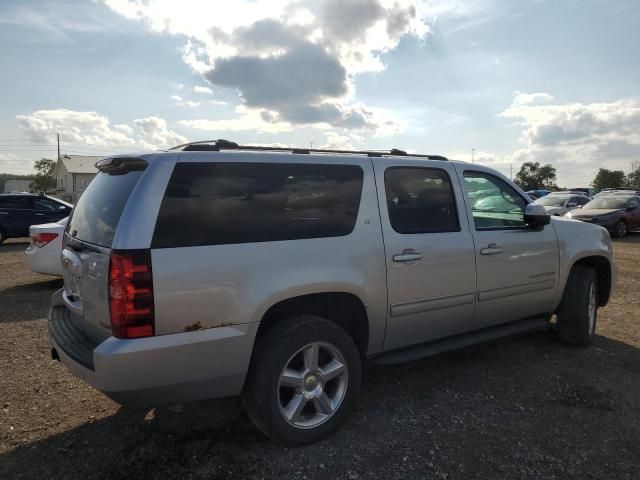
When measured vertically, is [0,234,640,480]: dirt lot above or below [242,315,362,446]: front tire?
below

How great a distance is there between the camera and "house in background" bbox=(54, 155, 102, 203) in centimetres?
5662

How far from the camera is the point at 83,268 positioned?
2887 millimetres

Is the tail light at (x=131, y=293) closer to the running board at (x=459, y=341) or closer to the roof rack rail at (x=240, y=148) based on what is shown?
the roof rack rail at (x=240, y=148)

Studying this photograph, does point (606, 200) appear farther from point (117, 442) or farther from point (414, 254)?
point (117, 442)

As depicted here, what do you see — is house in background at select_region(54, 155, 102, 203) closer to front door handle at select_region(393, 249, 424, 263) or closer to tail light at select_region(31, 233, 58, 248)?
tail light at select_region(31, 233, 58, 248)

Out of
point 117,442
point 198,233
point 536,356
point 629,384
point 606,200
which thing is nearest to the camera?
point 198,233

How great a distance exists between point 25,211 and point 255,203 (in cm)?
1392

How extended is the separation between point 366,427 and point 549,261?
246cm

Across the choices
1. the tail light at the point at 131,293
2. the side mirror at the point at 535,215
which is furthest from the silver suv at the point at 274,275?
the side mirror at the point at 535,215

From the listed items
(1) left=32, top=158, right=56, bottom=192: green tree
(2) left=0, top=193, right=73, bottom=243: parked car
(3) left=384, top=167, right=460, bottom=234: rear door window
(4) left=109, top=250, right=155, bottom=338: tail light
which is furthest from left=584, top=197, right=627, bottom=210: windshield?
(1) left=32, top=158, right=56, bottom=192: green tree

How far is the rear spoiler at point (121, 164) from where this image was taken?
9.29 feet

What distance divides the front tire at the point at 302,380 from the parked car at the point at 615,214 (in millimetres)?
16005

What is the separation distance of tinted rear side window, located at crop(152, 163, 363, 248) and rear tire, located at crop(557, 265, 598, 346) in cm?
287

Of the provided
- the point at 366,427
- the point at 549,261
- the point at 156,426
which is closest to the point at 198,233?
the point at 156,426
